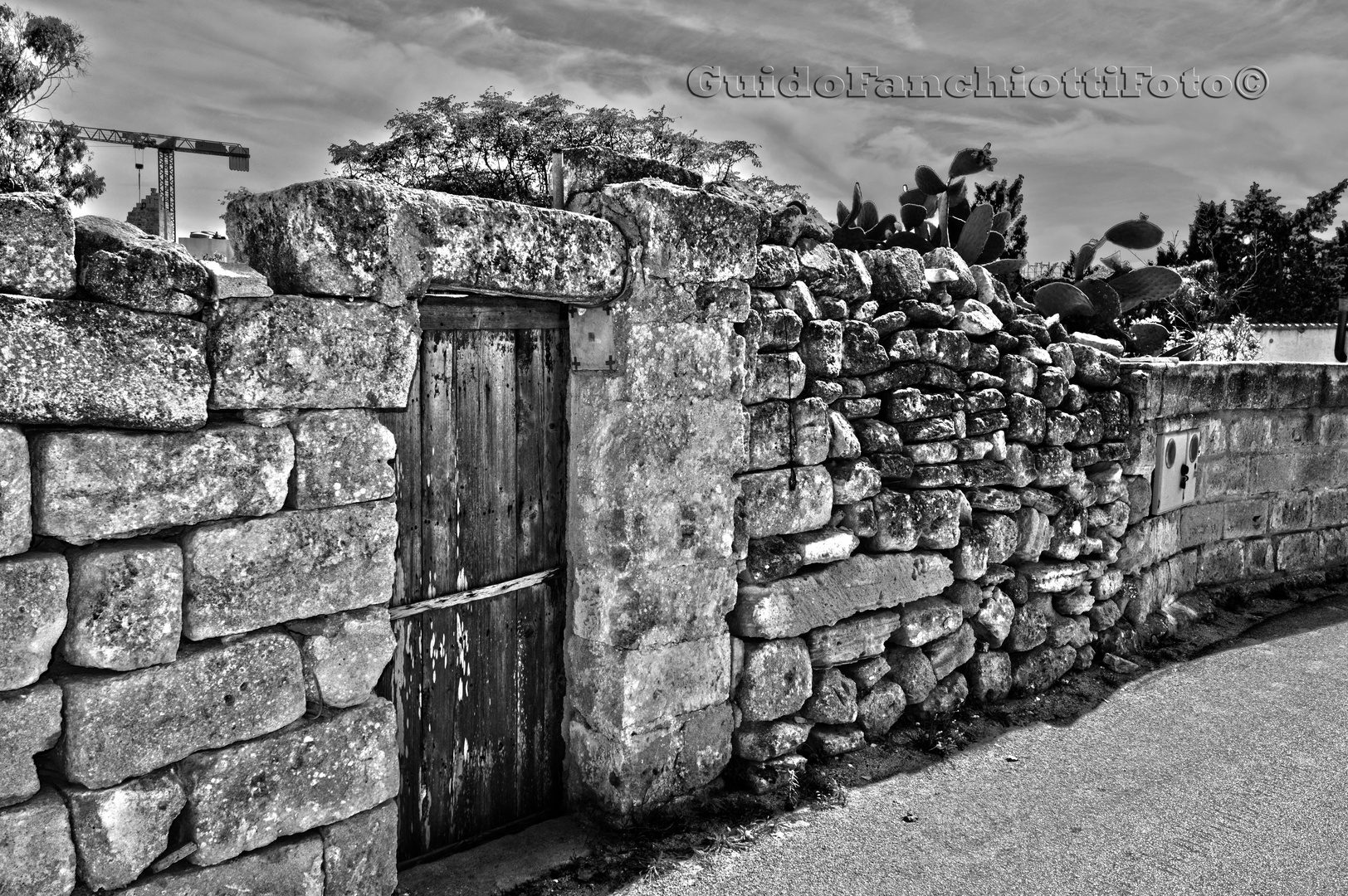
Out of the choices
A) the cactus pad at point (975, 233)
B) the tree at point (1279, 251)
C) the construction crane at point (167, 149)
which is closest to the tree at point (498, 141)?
the construction crane at point (167, 149)

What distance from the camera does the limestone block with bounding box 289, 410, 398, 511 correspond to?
2.72m

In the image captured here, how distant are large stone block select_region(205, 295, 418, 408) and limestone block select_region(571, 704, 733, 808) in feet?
4.83

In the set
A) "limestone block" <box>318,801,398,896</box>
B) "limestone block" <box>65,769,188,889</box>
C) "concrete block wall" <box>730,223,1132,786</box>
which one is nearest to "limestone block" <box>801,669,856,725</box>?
"concrete block wall" <box>730,223,1132,786</box>

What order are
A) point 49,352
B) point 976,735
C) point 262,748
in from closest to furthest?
1. point 49,352
2. point 262,748
3. point 976,735

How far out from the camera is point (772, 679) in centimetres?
396

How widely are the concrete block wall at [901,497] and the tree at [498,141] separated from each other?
17.2m

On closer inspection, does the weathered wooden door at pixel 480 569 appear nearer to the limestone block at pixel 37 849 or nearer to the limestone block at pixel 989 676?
the limestone block at pixel 37 849

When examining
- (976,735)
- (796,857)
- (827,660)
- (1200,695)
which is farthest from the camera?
A: (1200,695)

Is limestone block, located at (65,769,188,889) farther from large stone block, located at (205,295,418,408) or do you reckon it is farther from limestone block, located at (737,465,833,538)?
limestone block, located at (737,465,833,538)

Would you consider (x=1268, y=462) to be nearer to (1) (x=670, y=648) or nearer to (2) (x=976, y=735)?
(2) (x=976, y=735)

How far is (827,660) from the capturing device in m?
4.15

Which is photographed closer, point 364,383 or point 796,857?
point 364,383

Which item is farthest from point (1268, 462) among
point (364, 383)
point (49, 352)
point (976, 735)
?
point (49, 352)

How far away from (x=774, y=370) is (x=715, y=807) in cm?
165
